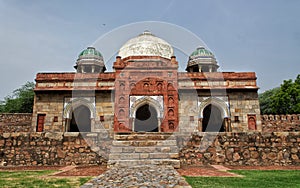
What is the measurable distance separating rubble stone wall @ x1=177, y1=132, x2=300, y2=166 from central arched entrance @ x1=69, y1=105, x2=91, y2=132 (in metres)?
9.73

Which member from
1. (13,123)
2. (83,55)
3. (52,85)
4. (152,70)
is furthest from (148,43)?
(13,123)

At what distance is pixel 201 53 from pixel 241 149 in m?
11.7

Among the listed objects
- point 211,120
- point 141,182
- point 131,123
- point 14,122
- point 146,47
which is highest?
point 146,47

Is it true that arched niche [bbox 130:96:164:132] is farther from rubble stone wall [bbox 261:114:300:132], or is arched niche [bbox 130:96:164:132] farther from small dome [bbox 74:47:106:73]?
rubble stone wall [bbox 261:114:300:132]

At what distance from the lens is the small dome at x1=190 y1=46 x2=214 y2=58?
1836 cm

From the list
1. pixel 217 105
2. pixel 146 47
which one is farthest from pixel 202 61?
pixel 217 105

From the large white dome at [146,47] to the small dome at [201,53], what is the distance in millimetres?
2123

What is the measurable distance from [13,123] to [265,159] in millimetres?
15259

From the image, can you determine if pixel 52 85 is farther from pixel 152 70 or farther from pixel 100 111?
pixel 152 70

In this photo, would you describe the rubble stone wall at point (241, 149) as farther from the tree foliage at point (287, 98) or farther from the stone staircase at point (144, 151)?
the tree foliage at point (287, 98)

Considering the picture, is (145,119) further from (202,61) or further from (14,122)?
(14,122)

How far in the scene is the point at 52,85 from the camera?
14.5 meters

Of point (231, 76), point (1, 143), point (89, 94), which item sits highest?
point (231, 76)

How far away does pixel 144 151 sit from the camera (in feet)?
24.8
